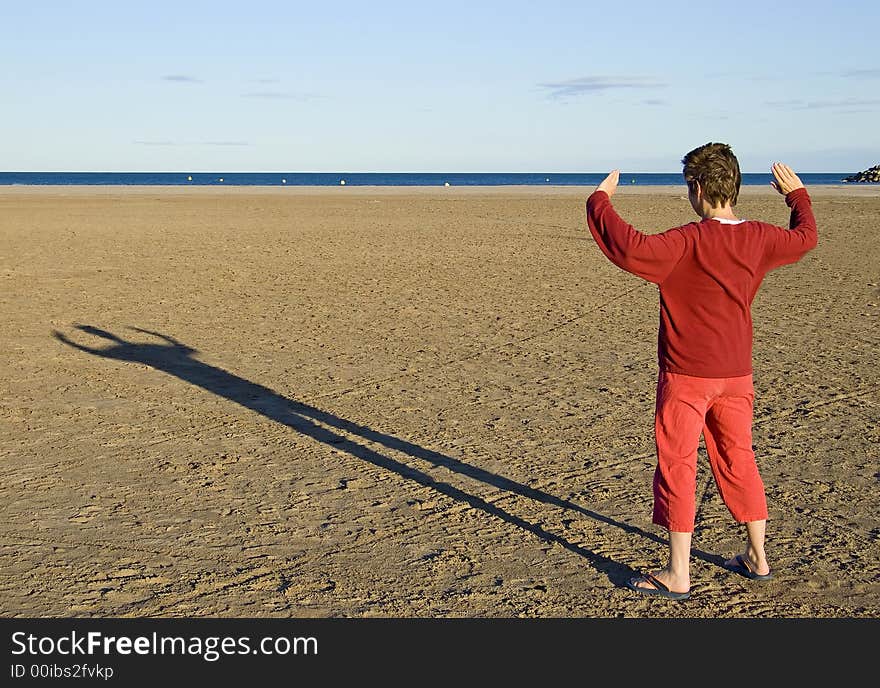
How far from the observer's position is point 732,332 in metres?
3.98

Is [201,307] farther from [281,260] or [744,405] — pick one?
[744,405]

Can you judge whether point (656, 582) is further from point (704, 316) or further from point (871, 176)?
point (871, 176)

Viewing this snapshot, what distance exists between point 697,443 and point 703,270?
689 mm

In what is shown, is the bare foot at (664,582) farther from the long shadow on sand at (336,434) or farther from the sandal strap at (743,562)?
the sandal strap at (743,562)

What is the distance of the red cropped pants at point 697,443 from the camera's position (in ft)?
13.3

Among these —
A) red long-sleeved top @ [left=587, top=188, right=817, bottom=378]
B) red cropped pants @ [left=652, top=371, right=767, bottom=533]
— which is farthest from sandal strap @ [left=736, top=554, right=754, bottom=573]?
red long-sleeved top @ [left=587, top=188, right=817, bottom=378]

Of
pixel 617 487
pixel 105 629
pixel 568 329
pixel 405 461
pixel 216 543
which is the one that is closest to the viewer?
pixel 105 629

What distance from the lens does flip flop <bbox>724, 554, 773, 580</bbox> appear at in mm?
4391

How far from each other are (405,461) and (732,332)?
2701 mm

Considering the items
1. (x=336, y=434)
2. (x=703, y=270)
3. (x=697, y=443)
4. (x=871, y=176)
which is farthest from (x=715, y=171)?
(x=871, y=176)

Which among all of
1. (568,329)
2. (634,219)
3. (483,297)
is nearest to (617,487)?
(568,329)

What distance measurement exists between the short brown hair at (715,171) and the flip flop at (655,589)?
5.22 ft

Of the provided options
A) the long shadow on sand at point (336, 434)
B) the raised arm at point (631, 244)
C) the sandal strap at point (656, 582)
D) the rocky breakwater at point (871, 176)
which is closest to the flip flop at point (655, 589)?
the sandal strap at point (656, 582)

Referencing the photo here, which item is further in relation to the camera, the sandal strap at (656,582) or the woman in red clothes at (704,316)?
the sandal strap at (656,582)
